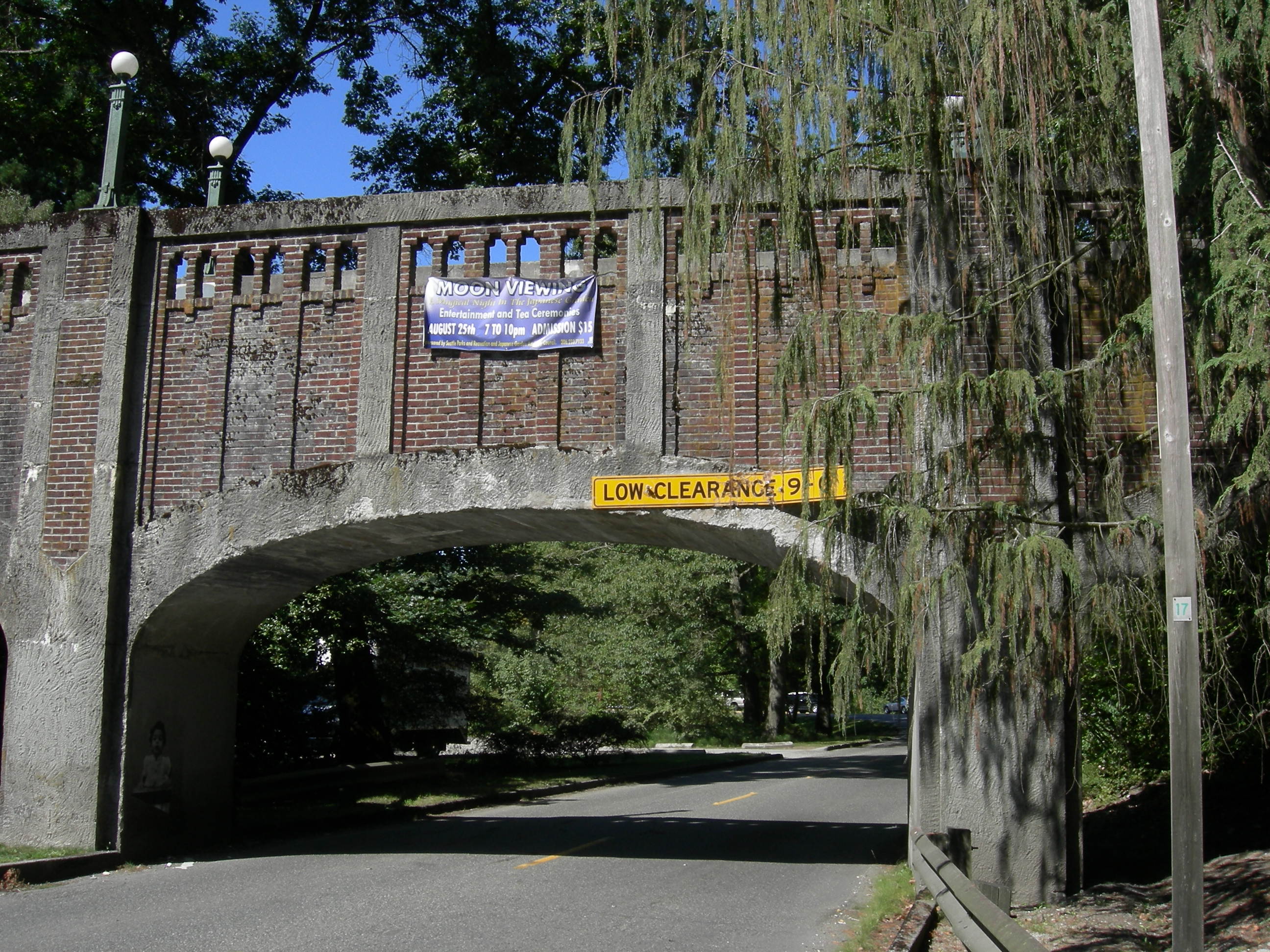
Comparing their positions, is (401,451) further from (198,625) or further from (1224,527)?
(1224,527)

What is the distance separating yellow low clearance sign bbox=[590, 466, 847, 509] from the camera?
9289 mm

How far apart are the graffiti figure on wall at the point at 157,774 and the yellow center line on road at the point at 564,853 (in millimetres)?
3349

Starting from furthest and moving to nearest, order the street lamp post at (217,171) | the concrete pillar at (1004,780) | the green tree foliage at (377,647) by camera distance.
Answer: the green tree foliage at (377,647)
the street lamp post at (217,171)
the concrete pillar at (1004,780)

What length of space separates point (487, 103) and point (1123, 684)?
1483cm

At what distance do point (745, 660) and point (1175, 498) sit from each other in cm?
3213

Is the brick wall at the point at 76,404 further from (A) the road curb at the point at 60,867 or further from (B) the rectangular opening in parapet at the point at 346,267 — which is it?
(A) the road curb at the point at 60,867

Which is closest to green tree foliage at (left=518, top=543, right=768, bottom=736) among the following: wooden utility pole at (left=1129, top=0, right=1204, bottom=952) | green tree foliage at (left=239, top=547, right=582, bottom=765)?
green tree foliage at (left=239, top=547, right=582, bottom=765)

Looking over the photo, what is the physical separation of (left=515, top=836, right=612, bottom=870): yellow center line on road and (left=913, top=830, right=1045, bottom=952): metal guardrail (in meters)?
3.61

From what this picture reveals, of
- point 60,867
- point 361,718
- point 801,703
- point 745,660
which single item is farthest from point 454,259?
point 801,703

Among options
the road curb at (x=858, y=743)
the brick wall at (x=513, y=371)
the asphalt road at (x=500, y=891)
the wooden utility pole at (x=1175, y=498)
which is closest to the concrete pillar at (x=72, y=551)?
the asphalt road at (x=500, y=891)

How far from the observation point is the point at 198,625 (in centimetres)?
1127

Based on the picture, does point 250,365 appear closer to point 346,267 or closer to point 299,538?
point 346,267

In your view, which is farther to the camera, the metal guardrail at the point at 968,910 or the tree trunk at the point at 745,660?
the tree trunk at the point at 745,660

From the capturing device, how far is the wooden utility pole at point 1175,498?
493cm
